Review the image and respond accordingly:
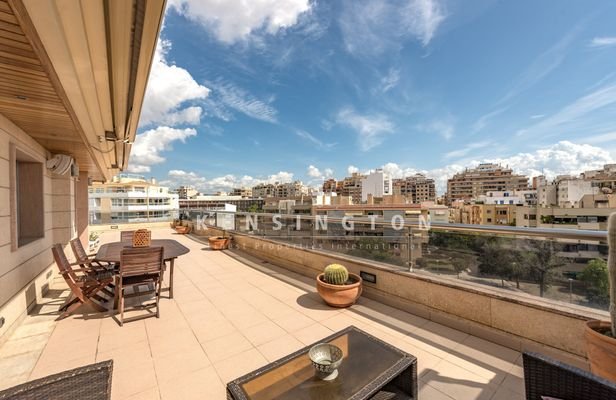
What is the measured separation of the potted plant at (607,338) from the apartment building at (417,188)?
95037mm

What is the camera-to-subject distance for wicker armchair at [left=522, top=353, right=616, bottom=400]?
1.06 m

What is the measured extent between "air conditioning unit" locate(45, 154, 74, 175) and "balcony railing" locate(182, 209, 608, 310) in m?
5.32

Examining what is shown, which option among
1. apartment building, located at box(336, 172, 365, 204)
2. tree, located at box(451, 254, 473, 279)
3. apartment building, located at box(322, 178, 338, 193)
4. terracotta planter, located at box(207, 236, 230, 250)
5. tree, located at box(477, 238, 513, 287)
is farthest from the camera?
apartment building, located at box(322, 178, 338, 193)

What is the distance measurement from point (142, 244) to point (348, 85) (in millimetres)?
16577

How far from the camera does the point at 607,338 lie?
57.6 inches

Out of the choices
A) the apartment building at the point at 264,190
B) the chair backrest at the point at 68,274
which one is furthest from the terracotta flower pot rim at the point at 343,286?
the apartment building at the point at 264,190

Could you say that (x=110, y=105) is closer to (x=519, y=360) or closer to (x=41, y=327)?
(x=41, y=327)

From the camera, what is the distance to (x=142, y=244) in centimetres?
403

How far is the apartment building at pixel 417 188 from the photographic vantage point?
92.9 m

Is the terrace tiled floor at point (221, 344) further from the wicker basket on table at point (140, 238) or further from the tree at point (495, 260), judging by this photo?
the wicker basket on table at point (140, 238)

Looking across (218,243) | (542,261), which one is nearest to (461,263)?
(542,261)

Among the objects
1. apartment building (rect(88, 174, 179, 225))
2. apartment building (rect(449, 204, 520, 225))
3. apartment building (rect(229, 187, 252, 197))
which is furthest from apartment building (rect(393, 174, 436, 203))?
apartment building (rect(88, 174, 179, 225))

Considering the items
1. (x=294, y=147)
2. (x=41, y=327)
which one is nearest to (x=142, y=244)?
(x=41, y=327)

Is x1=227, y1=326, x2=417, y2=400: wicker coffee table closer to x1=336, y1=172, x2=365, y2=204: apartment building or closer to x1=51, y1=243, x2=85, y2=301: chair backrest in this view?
x1=51, y1=243, x2=85, y2=301: chair backrest
